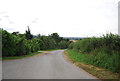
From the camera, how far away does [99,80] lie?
7297 mm

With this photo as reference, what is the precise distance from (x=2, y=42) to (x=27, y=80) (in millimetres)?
11454

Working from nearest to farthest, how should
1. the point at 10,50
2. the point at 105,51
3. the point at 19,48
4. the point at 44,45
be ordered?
1. the point at 105,51
2. the point at 10,50
3. the point at 19,48
4. the point at 44,45

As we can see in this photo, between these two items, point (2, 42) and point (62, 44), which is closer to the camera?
point (2, 42)

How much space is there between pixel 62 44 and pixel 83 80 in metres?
82.2

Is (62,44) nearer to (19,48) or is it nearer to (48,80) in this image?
(19,48)

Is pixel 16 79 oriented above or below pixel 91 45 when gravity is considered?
below

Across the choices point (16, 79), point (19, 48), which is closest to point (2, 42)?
point (19, 48)

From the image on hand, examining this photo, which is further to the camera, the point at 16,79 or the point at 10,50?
the point at 10,50

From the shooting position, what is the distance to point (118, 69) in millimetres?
9172

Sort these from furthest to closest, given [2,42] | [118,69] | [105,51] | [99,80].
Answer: [2,42] → [105,51] → [118,69] → [99,80]

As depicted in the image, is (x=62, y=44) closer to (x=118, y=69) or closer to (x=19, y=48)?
(x=19, y=48)

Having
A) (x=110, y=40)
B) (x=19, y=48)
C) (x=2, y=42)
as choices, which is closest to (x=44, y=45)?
(x=19, y=48)

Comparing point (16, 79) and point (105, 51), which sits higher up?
point (105, 51)

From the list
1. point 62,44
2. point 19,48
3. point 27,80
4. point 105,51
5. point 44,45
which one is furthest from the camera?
point 62,44
